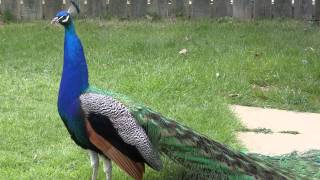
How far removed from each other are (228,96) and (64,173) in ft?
8.57

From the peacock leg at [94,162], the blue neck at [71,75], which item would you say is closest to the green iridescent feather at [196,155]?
the blue neck at [71,75]

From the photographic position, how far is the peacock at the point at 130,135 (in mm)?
4090

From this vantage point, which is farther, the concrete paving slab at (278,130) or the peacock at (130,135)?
the concrete paving slab at (278,130)

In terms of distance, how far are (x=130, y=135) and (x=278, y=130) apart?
7.31 feet

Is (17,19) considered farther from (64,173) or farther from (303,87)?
(64,173)

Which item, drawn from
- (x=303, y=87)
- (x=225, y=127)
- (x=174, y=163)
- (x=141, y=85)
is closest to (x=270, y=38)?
(x=303, y=87)

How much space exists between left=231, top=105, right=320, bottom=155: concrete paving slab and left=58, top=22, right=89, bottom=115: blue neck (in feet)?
5.48

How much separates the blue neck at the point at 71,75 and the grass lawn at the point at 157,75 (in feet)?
→ 2.67

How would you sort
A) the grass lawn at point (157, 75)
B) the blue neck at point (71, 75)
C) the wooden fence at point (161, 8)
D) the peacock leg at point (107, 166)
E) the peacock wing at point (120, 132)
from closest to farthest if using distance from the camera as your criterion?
the peacock wing at point (120, 132) < the blue neck at point (71, 75) < the peacock leg at point (107, 166) < the grass lawn at point (157, 75) < the wooden fence at point (161, 8)

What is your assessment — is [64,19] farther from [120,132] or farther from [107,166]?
[107,166]

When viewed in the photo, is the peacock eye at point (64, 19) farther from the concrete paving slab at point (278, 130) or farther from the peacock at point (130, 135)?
the concrete paving slab at point (278, 130)

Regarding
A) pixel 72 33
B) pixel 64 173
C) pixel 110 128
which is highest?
pixel 72 33

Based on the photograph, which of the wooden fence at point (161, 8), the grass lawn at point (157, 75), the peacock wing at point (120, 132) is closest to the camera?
the peacock wing at point (120, 132)

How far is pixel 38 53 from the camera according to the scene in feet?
28.0
